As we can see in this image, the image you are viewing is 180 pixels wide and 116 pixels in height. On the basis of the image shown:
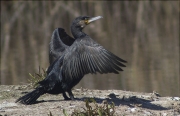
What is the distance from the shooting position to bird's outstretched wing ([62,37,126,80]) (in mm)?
7992

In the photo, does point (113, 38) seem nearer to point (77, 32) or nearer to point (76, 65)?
point (77, 32)

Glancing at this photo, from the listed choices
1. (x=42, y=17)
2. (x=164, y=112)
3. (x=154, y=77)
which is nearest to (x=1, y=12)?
(x=42, y=17)

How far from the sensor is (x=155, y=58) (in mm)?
14547

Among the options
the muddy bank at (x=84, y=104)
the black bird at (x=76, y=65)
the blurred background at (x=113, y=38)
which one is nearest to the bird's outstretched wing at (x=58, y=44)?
the black bird at (x=76, y=65)

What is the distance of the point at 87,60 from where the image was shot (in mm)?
8148

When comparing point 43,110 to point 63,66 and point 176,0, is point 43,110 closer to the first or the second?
point 63,66

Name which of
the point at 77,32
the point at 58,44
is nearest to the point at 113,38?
the point at 58,44

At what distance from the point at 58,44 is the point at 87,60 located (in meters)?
1.16

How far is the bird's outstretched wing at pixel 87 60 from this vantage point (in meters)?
7.99

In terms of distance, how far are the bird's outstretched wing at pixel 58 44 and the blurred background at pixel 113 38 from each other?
1372mm

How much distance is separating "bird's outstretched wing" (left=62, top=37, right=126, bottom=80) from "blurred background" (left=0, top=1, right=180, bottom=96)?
7.36ft

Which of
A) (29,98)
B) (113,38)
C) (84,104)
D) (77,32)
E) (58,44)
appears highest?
(113,38)

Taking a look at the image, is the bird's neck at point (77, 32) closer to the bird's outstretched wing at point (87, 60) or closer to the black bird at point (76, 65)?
the black bird at point (76, 65)

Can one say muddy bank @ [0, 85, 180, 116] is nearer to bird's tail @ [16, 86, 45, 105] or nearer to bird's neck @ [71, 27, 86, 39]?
bird's tail @ [16, 86, 45, 105]
